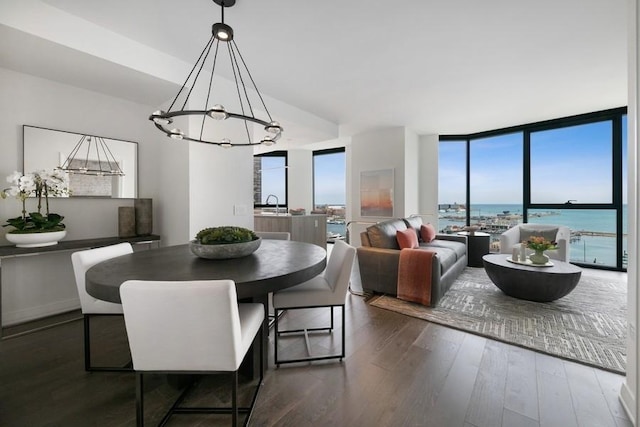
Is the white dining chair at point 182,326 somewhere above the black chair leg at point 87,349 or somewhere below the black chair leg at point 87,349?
above

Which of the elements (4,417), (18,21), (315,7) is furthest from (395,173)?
(4,417)

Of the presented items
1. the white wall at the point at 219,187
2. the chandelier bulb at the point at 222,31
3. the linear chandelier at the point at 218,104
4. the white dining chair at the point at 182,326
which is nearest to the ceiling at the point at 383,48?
the linear chandelier at the point at 218,104

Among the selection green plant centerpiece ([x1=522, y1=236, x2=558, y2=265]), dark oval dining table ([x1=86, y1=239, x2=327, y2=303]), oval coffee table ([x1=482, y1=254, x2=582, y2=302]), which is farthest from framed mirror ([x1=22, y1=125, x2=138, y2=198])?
green plant centerpiece ([x1=522, y1=236, x2=558, y2=265])

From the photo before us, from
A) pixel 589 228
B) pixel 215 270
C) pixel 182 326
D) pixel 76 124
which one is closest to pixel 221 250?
pixel 215 270

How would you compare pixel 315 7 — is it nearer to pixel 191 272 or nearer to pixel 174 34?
pixel 174 34

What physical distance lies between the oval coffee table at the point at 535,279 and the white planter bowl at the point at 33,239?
4677 mm

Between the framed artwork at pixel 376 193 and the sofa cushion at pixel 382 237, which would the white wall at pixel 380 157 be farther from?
the sofa cushion at pixel 382 237

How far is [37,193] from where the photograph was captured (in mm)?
2520

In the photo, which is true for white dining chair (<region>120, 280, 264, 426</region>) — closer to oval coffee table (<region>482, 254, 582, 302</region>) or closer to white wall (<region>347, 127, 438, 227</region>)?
oval coffee table (<region>482, 254, 582, 302</region>)

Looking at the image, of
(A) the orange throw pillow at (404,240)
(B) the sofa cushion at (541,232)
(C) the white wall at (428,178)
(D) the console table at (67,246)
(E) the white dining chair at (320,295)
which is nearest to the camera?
(E) the white dining chair at (320,295)

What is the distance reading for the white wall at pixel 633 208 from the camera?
4.55 feet

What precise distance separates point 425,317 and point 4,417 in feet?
10.1

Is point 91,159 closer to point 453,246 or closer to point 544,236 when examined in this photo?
point 453,246

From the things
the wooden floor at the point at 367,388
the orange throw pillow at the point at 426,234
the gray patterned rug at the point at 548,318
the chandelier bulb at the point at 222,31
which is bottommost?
the wooden floor at the point at 367,388
